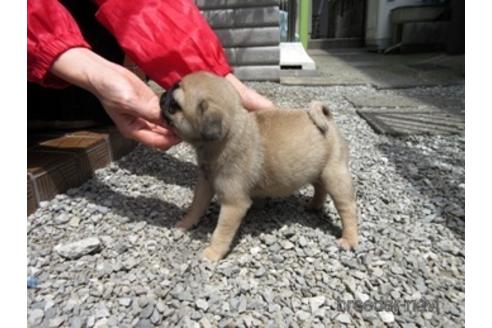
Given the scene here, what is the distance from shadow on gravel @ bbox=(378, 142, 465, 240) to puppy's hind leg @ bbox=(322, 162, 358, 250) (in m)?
0.61

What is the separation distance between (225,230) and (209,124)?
54cm

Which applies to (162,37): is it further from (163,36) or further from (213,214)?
(213,214)

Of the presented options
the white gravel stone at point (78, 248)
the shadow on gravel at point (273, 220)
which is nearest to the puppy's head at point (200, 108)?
the shadow on gravel at point (273, 220)

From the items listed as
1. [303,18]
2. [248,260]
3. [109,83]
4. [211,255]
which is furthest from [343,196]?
[303,18]

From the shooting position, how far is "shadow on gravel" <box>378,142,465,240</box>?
247 centimetres

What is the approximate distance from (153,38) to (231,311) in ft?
6.26

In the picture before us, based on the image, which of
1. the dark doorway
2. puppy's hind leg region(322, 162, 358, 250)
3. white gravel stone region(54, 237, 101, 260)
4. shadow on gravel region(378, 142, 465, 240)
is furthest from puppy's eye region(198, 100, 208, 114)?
the dark doorway

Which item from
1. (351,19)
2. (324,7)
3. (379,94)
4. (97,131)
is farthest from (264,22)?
(324,7)

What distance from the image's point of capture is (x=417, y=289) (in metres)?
1.85

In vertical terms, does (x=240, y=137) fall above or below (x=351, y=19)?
below

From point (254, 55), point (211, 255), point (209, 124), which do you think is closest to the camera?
point (209, 124)

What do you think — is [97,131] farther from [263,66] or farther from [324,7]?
[324,7]

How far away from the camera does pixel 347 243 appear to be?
2.17 m

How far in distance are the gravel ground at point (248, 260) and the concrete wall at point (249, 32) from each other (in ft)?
13.7
